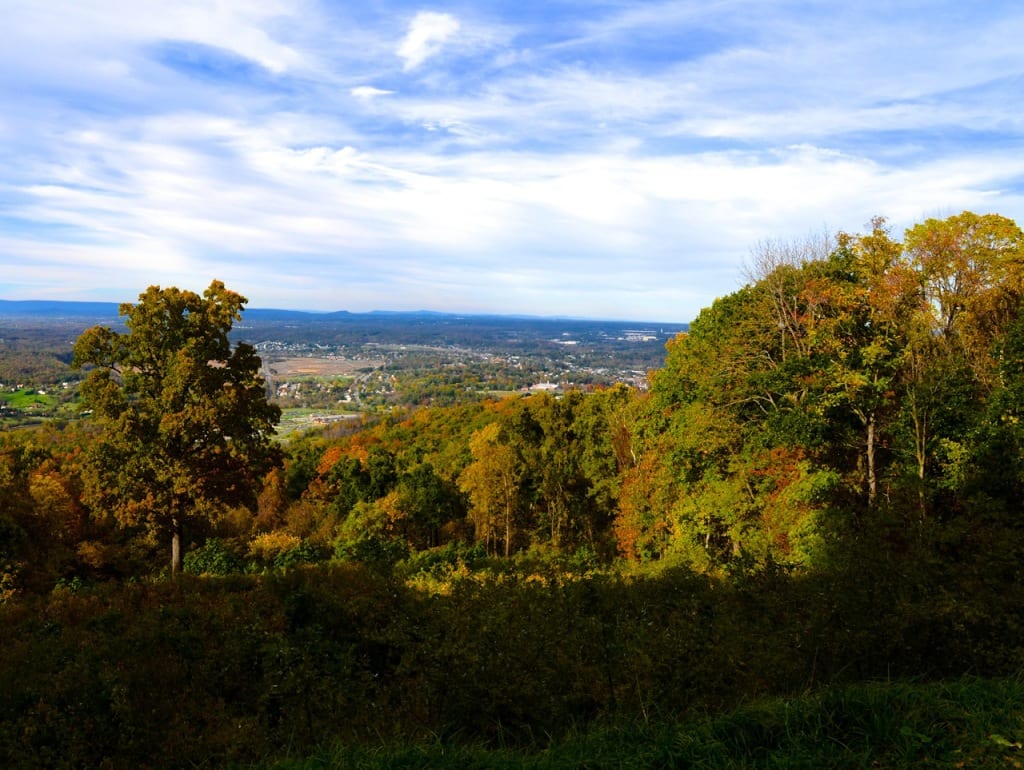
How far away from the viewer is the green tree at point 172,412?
51.1ft

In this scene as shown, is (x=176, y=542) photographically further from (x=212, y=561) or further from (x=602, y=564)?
(x=602, y=564)

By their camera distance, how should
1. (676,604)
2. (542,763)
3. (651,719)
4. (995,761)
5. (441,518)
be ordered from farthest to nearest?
(441,518), (676,604), (651,719), (542,763), (995,761)

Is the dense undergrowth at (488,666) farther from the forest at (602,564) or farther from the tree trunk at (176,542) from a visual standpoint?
the tree trunk at (176,542)

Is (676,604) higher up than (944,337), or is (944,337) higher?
(944,337)

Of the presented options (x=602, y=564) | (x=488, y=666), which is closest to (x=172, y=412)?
(x=488, y=666)

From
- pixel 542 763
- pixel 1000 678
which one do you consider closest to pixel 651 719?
pixel 542 763

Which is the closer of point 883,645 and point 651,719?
point 651,719

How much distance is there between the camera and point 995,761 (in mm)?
4660

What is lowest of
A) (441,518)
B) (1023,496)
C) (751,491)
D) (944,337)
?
(441,518)

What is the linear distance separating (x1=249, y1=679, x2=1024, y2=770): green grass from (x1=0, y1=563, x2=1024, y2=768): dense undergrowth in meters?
0.12

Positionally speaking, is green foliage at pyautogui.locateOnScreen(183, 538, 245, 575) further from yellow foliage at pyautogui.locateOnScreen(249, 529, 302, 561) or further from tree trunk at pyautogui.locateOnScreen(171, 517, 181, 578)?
yellow foliage at pyautogui.locateOnScreen(249, 529, 302, 561)

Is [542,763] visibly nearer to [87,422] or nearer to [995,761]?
[995,761]

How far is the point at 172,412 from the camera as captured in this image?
15.7 m

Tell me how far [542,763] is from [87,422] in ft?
55.5
